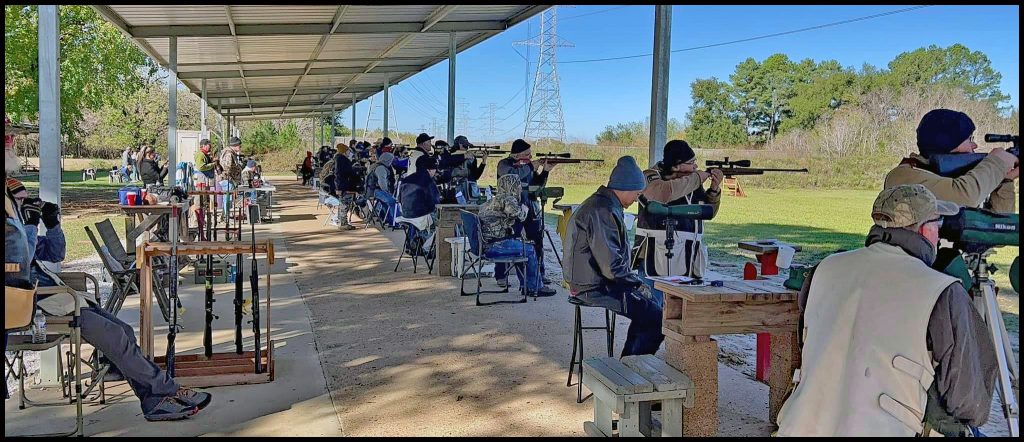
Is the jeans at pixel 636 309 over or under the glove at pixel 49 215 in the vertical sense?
under

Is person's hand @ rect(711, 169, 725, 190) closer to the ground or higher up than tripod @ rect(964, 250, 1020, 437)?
higher up

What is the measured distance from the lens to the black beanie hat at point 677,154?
485 centimetres

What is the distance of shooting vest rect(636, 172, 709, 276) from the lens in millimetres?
4820

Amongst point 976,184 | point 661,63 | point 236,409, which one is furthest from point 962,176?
point 236,409

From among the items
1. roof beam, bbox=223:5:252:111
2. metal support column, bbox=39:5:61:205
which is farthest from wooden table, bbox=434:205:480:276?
metal support column, bbox=39:5:61:205

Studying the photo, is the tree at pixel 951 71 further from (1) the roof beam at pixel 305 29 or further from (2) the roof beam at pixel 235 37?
(2) the roof beam at pixel 235 37

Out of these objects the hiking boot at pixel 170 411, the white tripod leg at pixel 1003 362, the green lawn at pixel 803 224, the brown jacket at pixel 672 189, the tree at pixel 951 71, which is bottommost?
the hiking boot at pixel 170 411

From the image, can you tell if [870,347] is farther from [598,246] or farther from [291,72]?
[291,72]

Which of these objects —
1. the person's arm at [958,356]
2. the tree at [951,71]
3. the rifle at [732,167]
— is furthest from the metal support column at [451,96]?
the tree at [951,71]

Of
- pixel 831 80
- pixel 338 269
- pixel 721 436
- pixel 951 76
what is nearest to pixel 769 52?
pixel 831 80

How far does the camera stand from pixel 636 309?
409cm

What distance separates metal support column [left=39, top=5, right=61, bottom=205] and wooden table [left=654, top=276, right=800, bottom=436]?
11.9 ft

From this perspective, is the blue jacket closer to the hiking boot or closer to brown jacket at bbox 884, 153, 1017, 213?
the hiking boot

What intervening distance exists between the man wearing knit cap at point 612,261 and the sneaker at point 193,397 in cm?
203
